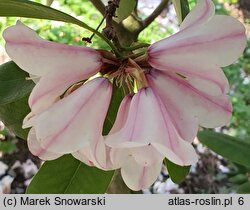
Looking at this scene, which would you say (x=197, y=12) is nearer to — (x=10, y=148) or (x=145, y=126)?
(x=145, y=126)

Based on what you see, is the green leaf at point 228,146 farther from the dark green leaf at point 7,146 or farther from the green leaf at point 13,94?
the dark green leaf at point 7,146

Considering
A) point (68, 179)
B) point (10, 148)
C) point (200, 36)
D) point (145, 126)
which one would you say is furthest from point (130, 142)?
point (10, 148)

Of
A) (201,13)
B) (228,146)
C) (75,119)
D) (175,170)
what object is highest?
(201,13)

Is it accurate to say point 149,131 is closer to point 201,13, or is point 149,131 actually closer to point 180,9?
point 201,13

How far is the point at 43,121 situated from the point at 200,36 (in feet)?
0.57

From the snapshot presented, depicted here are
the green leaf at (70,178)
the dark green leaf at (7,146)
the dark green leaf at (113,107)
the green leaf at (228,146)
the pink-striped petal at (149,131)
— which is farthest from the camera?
the dark green leaf at (7,146)

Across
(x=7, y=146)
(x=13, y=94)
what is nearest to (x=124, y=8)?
(x=13, y=94)

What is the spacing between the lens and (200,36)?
20.3 inches

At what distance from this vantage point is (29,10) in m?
0.56

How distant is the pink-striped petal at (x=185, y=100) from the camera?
0.54 meters

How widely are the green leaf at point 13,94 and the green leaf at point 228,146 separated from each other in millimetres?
541

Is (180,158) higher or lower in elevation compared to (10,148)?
higher

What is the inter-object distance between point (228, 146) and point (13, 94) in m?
0.65

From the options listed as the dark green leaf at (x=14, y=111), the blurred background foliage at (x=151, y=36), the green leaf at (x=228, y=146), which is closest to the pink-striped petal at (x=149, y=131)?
the dark green leaf at (x=14, y=111)
